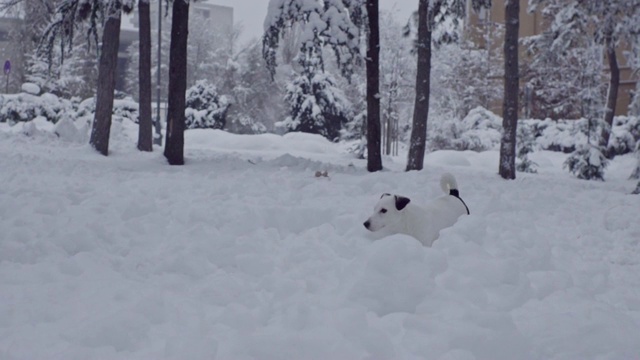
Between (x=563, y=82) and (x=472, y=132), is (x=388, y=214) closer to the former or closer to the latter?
(x=472, y=132)

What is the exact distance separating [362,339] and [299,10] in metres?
10.9

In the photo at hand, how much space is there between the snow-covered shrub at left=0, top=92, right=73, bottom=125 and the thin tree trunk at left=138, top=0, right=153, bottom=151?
468 inches

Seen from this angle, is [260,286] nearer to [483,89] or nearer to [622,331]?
[622,331]

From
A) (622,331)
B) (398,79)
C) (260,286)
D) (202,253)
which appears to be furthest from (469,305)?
(398,79)

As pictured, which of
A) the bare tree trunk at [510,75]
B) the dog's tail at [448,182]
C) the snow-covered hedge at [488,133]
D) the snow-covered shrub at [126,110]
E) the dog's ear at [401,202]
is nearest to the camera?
the dog's ear at [401,202]

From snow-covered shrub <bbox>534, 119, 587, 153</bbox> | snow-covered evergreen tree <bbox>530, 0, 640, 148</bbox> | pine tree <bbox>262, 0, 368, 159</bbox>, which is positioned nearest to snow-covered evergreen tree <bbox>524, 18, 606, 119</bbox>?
→ snow-covered shrub <bbox>534, 119, 587, 153</bbox>

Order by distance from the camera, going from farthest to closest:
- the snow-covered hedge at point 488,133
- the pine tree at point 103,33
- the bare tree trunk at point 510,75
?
1. the snow-covered hedge at point 488,133
2. the bare tree trunk at point 510,75
3. the pine tree at point 103,33

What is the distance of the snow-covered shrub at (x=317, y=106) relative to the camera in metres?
35.2

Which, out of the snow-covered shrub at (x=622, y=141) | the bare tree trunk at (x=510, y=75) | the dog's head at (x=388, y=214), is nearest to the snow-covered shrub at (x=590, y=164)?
the snow-covered shrub at (x=622, y=141)

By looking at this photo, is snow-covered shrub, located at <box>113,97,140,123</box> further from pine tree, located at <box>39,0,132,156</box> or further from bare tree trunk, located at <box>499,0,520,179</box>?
bare tree trunk, located at <box>499,0,520,179</box>

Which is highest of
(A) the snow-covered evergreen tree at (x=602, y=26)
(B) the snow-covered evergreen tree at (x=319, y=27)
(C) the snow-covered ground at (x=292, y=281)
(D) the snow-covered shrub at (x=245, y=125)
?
(A) the snow-covered evergreen tree at (x=602, y=26)

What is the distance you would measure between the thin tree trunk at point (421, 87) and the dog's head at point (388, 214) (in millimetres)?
9020

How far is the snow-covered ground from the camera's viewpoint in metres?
3.06

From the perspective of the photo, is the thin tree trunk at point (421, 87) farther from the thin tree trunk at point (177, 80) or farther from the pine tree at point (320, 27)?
the thin tree trunk at point (177, 80)
